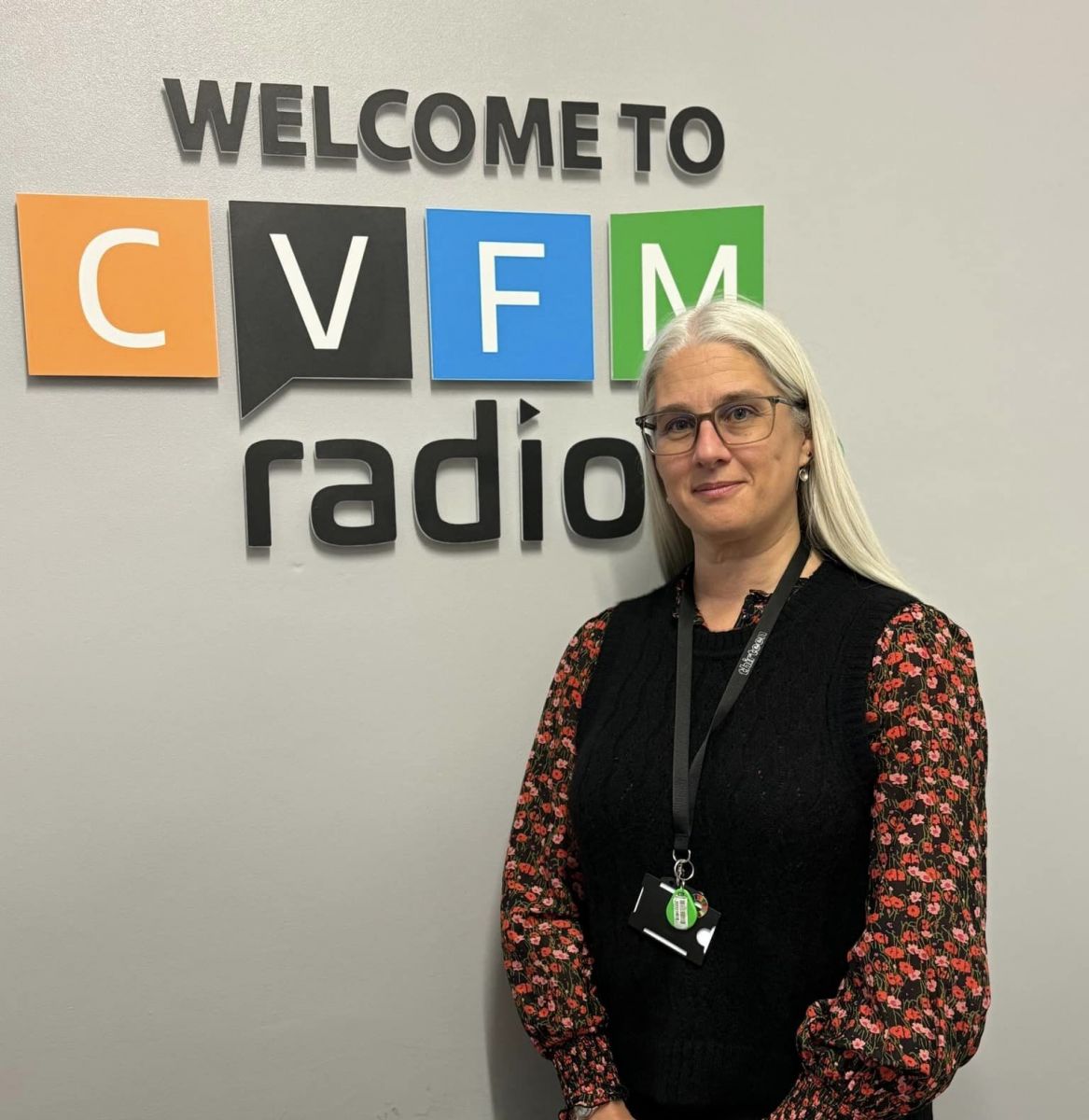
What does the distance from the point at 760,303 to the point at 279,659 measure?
1036 mm

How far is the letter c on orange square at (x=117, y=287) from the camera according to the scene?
4.87ft

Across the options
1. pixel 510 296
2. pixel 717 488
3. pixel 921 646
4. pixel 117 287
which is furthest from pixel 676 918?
pixel 117 287

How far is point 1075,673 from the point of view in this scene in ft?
6.11

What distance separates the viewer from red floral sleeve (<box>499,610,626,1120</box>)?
1368 mm

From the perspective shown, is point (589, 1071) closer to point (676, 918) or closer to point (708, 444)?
point (676, 918)

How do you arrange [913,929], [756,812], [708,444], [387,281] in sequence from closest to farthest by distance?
[913,929], [756,812], [708,444], [387,281]

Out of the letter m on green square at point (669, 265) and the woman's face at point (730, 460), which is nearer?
the woman's face at point (730, 460)

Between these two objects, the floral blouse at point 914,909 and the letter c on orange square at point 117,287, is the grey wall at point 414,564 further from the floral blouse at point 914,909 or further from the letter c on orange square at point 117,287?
the floral blouse at point 914,909

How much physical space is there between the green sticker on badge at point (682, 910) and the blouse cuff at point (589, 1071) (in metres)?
0.24

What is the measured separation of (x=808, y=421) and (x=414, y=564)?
2.25 feet

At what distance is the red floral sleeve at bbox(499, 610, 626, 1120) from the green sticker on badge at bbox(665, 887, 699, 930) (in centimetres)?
21

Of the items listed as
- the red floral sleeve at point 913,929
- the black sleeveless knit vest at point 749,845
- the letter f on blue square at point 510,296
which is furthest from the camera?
the letter f on blue square at point 510,296

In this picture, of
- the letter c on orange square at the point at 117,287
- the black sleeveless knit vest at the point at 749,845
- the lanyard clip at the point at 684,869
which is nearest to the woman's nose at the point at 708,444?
the black sleeveless knit vest at the point at 749,845

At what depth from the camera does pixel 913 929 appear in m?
1.12
